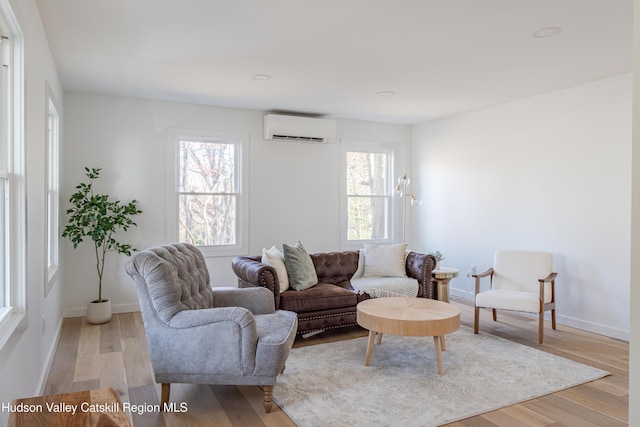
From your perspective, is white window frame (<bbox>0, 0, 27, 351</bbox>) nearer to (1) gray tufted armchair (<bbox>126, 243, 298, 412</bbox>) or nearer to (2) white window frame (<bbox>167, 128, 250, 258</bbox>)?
(1) gray tufted armchair (<bbox>126, 243, 298, 412</bbox>)

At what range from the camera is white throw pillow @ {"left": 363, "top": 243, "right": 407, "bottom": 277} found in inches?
193

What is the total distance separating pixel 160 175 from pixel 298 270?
7.21 feet

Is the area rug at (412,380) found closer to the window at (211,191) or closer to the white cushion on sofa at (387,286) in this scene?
the white cushion on sofa at (387,286)

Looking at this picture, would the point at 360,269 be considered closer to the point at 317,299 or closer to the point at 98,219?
the point at 317,299

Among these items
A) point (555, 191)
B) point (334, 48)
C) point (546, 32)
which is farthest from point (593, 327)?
point (334, 48)

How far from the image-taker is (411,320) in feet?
10.7

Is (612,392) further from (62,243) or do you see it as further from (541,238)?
(62,243)

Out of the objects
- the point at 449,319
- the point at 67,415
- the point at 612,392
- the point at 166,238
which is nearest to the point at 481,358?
the point at 449,319

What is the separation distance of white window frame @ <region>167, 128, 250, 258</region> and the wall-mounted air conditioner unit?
0.35 m

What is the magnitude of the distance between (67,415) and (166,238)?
4186 mm

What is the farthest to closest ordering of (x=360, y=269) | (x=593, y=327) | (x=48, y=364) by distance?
(x=360, y=269) < (x=593, y=327) < (x=48, y=364)

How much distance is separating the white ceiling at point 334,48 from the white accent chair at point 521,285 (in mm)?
1797

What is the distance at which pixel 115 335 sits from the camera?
14.1ft

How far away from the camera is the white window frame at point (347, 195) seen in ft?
21.0
